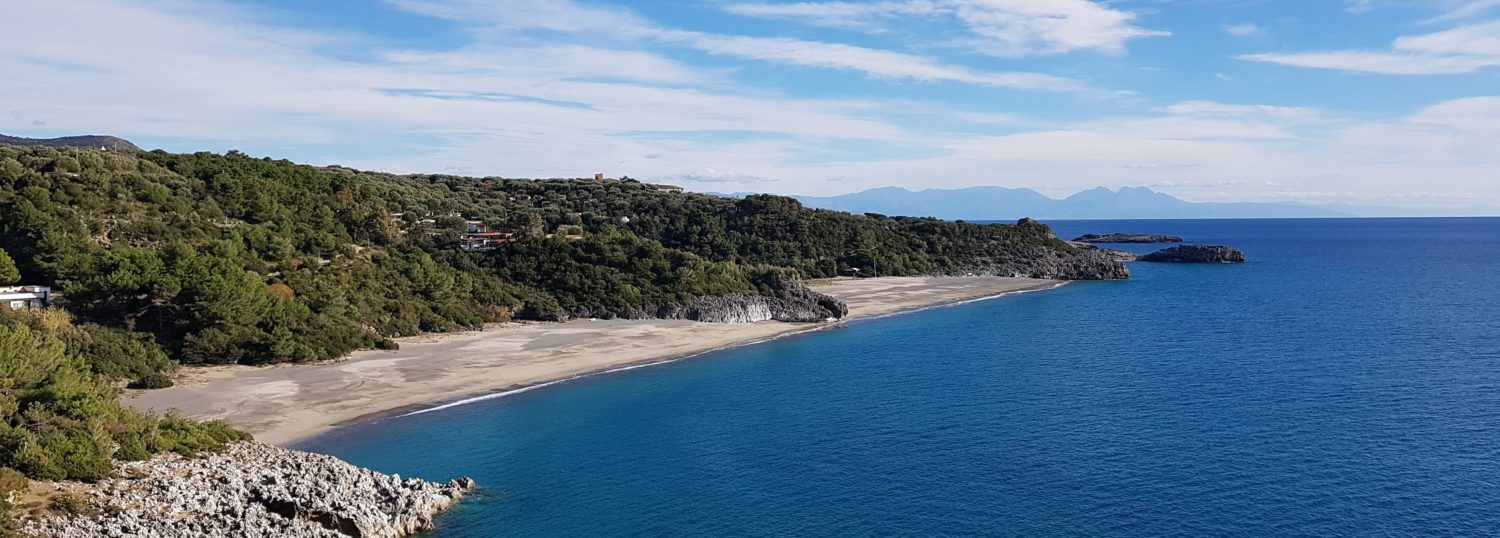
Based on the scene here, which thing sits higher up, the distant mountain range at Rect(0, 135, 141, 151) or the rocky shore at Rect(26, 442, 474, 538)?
the distant mountain range at Rect(0, 135, 141, 151)

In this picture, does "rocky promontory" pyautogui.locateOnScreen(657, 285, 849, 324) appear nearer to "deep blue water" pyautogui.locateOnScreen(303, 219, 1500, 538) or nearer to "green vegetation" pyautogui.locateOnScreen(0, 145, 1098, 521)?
"green vegetation" pyautogui.locateOnScreen(0, 145, 1098, 521)

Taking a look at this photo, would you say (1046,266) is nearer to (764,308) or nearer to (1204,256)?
(1204,256)

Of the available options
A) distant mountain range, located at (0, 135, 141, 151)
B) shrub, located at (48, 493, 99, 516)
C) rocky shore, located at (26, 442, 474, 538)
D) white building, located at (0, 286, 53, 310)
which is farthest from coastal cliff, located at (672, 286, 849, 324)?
distant mountain range, located at (0, 135, 141, 151)

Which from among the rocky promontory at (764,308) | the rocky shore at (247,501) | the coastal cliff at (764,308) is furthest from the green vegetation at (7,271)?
the coastal cliff at (764,308)

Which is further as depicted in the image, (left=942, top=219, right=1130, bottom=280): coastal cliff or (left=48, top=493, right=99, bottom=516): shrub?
(left=942, top=219, right=1130, bottom=280): coastal cliff

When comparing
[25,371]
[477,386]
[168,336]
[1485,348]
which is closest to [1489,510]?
[1485,348]

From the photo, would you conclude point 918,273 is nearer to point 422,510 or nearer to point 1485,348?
point 1485,348

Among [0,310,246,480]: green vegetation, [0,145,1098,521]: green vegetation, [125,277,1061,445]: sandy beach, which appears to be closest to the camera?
[0,310,246,480]: green vegetation

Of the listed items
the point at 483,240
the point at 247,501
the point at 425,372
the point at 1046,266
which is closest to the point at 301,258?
the point at 425,372
